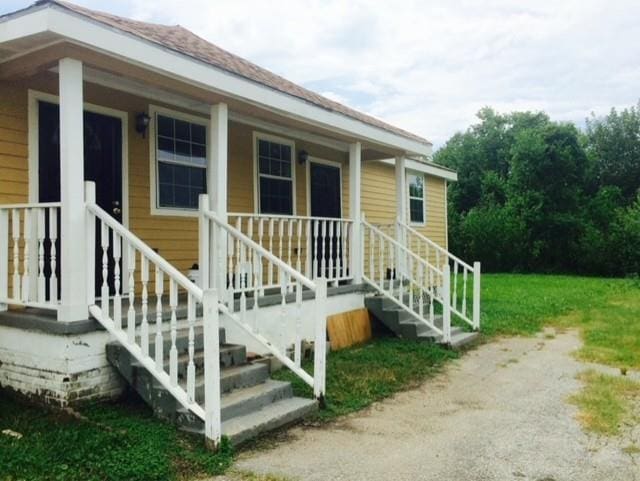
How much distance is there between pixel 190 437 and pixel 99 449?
23.2 inches

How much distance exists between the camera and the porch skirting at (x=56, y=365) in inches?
167

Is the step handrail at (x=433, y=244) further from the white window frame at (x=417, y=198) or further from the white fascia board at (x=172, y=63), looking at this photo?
the white window frame at (x=417, y=198)

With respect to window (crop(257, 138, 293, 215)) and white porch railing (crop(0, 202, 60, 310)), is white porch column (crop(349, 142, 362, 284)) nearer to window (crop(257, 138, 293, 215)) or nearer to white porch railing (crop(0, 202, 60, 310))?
window (crop(257, 138, 293, 215))

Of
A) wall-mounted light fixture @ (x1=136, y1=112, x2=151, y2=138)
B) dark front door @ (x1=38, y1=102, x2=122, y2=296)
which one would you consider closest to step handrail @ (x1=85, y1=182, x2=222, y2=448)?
dark front door @ (x1=38, y1=102, x2=122, y2=296)

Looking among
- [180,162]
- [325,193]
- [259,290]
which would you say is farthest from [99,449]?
[325,193]

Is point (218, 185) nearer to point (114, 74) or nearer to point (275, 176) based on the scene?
point (114, 74)

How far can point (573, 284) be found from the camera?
15844 millimetres

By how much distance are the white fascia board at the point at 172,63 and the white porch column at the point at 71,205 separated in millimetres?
329

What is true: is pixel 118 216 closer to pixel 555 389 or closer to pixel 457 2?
pixel 555 389

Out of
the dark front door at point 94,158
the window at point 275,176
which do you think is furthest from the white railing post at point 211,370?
the window at point 275,176

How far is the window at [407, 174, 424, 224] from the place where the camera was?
14.0 meters

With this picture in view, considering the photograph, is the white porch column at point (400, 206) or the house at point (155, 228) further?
the white porch column at point (400, 206)

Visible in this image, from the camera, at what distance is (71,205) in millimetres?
4305

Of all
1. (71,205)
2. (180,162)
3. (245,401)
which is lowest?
(245,401)
